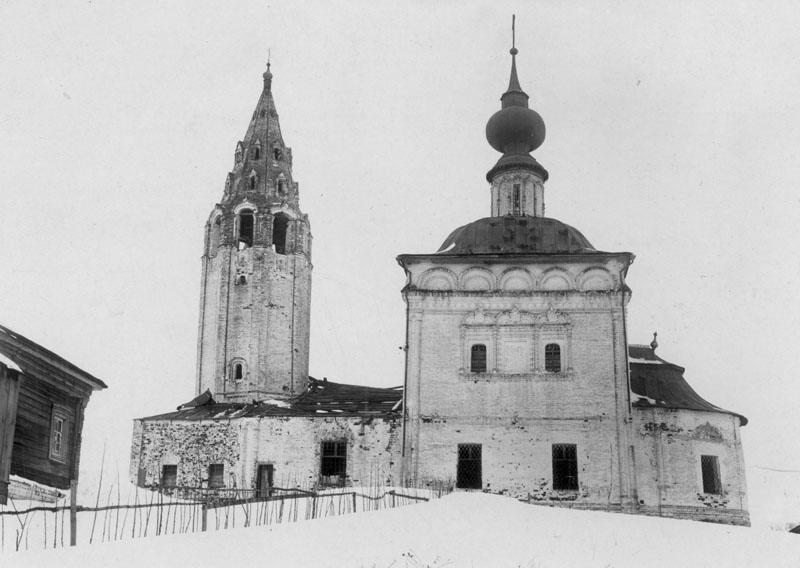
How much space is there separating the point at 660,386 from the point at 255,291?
1358cm

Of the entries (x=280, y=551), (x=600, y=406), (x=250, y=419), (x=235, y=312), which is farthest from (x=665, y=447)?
(x=280, y=551)

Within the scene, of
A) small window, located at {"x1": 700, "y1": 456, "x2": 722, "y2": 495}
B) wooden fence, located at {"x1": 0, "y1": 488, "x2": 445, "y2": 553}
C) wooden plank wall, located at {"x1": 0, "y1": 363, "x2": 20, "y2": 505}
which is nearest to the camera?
wooden fence, located at {"x1": 0, "y1": 488, "x2": 445, "y2": 553}

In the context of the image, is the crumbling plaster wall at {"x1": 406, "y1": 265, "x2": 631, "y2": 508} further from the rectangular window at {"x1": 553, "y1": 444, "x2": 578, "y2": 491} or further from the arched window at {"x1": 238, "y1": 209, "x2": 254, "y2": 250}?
the arched window at {"x1": 238, "y1": 209, "x2": 254, "y2": 250}

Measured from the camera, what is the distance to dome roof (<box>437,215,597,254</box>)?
3020 cm

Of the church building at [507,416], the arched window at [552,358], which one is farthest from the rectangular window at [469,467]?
the arched window at [552,358]

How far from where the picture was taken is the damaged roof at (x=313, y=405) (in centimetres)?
3066

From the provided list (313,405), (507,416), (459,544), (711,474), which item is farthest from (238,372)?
(459,544)

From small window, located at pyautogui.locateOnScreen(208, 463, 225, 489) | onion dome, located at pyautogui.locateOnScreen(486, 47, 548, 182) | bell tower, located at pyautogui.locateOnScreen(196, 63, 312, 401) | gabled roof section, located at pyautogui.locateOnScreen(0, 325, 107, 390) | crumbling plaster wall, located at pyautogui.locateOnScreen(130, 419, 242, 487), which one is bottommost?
small window, located at pyautogui.locateOnScreen(208, 463, 225, 489)

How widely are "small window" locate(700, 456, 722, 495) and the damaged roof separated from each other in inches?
331

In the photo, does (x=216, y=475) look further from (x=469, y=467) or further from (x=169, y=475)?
(x=469, y=467)

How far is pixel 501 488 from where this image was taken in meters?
27.0

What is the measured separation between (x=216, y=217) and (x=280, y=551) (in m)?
24.5

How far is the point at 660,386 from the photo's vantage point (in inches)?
1179

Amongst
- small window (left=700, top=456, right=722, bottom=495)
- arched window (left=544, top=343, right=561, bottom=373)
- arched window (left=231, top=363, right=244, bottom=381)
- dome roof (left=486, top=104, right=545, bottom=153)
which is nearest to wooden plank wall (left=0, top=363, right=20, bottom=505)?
arched window (left=544, top=343, right=561, bottom=373)
